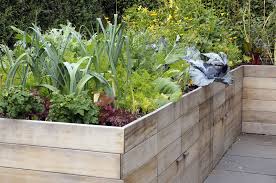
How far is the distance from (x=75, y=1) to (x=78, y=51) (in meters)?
2.77

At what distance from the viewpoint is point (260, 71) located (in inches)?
242

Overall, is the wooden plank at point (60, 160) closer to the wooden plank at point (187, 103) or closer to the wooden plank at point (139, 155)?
the wooden plank at point (139, 155)

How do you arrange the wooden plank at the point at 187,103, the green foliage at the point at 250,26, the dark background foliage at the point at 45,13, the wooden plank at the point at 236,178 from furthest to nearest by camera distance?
the green foliage at the point at 250,26, the dark background foliage at the point at 45,13, the wooden plank at the point at 236,178, the wooden plank at the point at 187,103

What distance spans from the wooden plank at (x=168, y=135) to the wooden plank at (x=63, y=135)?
0.61 meters

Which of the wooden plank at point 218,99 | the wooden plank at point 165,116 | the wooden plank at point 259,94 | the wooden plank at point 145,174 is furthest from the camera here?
the wooden plank at point 259,94

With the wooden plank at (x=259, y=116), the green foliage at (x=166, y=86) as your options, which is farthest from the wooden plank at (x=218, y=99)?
the wooden plank at (x=259, y=116)

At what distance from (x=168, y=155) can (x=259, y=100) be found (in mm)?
3246

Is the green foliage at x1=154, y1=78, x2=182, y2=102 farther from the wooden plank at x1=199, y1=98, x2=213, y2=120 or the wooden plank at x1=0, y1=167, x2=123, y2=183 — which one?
the wooden plank at x1=0, y1=167, x2=123, y2=183

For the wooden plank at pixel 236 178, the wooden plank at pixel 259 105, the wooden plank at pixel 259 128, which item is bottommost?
the wooden plank at pixel 236 178

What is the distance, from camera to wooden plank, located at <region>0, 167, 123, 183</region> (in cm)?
244

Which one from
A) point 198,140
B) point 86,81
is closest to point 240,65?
point 198,140

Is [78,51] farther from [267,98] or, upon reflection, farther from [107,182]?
[267,98]

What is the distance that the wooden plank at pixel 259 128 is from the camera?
6.15 metres

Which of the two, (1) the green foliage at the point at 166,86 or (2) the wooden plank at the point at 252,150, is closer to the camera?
(1) the green foliage at the point at 166,86
